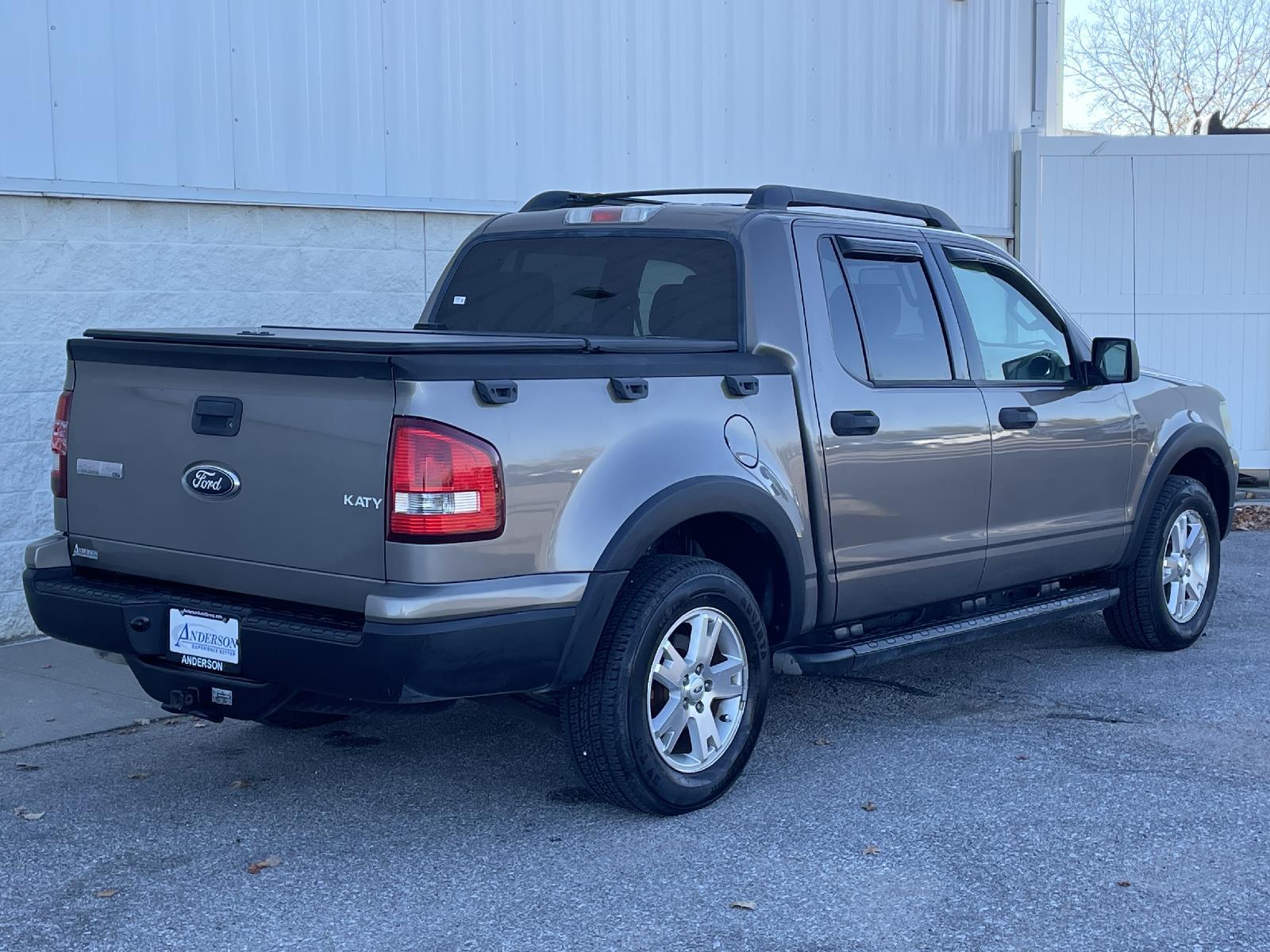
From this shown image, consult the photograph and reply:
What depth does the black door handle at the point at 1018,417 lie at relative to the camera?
609 centimetres

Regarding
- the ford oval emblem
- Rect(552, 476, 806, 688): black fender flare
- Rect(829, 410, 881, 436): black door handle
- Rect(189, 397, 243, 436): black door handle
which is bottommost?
Rect(552, 476, 806, 688): black fender flare

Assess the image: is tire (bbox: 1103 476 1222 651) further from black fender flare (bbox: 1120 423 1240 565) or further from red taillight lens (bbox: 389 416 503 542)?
red taillight lens (bbox: 389 416 503 542)

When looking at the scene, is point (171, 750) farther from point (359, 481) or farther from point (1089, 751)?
point (1089, 751)

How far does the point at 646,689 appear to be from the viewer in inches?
185

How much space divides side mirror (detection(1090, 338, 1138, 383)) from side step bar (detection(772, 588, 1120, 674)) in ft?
3.17

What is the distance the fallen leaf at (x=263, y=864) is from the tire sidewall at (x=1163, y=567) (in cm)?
440

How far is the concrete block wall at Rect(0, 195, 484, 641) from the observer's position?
7.37 meters

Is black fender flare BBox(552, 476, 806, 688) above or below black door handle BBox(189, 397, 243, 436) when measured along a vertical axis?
below

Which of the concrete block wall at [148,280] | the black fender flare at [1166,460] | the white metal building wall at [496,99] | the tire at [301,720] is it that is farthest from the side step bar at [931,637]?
the white metal building wall at [496,99]

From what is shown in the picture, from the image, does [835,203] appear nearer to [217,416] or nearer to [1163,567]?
[1163,567]

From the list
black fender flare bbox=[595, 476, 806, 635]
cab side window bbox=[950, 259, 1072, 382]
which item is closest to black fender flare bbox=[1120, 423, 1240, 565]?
cab side window bbox=[950, 259, 1072, 382]

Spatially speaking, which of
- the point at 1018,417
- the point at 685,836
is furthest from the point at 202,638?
the point at 1018,417

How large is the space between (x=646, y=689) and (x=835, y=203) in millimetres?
2319

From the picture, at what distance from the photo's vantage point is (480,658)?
4.27 meters
